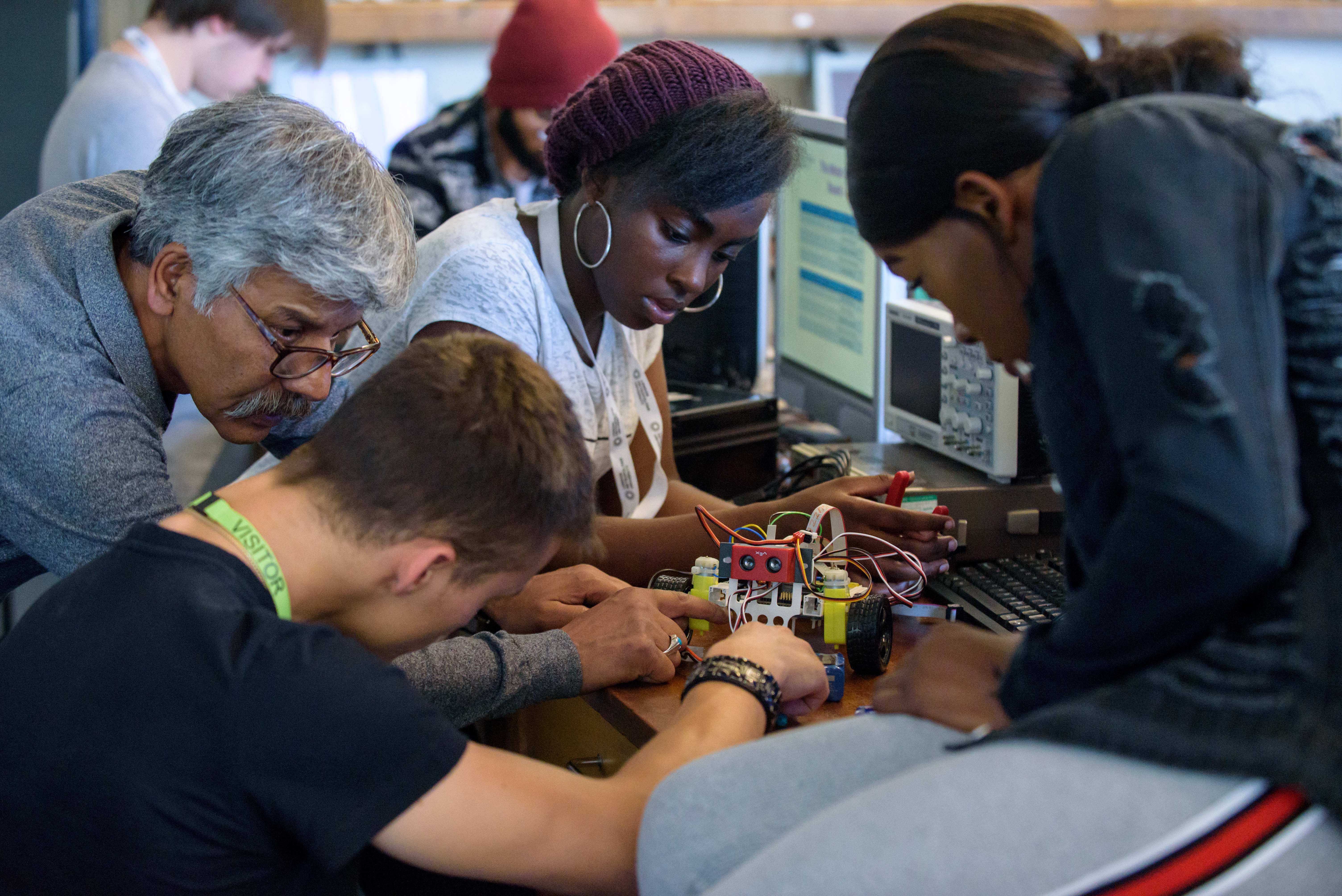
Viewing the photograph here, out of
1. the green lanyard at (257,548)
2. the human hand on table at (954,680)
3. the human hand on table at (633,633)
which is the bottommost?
the human hand on table at (633,633)

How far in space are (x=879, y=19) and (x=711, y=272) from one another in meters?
3.11

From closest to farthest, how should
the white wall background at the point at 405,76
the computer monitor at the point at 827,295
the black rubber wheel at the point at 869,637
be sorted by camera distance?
1. the black rubber wheel at the point at 869,637
2. the computer monitor at the point at 827,295
3. the white wall background at the point at 405,76

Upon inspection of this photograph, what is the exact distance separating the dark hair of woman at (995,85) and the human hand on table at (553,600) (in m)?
0.66

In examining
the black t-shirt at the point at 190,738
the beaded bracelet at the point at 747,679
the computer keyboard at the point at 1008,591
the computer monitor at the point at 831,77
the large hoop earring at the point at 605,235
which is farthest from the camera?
the computer monitor at the point at 831,77

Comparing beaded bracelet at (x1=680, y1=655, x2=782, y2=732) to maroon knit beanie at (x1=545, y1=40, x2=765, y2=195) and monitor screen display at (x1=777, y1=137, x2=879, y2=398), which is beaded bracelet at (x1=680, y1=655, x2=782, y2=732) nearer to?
maroon knit beanie at (x1=545, y1=40, x2=765, y2=195)

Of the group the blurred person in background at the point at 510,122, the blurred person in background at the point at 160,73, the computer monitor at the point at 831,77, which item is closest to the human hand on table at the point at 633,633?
the blurred person in background at the point at 160,73

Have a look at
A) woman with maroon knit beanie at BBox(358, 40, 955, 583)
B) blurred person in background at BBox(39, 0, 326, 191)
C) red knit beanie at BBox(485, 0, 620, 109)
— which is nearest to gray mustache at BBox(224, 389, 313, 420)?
woman with maroon knit beanie at BBox(358, 40, 955, 583)

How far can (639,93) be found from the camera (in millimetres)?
1672

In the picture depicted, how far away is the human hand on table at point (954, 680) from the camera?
0.92 metres

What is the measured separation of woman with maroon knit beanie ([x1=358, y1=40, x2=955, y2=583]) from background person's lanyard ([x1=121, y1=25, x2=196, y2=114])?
4.74 feet

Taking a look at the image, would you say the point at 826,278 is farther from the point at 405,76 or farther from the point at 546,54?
the point at 405,76

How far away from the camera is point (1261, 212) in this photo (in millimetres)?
741

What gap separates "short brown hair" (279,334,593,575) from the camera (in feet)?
3.13

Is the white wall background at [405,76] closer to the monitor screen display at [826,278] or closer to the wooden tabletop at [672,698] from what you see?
the monitor screen display at [826,278]
